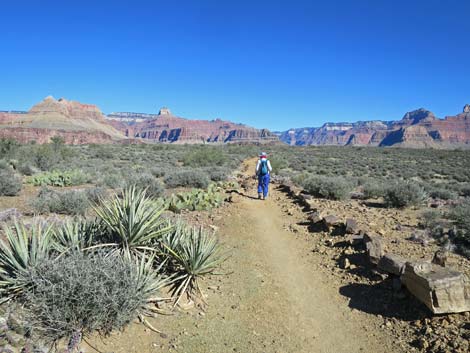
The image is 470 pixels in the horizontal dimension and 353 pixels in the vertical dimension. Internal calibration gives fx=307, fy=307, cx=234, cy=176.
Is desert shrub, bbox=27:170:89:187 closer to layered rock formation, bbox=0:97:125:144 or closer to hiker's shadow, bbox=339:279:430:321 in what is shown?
hiker's shadow, bbox=339:279:430:321

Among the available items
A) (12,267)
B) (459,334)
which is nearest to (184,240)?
(12,267)

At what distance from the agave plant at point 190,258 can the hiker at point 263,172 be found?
5.91 m

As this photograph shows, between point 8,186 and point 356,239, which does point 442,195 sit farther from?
point 8,186

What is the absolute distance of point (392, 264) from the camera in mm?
4441

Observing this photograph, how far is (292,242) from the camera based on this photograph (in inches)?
264

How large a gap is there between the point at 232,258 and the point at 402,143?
190892 millimetres

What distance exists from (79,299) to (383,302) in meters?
3.75

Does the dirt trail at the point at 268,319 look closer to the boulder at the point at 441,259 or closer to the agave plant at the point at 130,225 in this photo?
the agave plant at the point at 130,225

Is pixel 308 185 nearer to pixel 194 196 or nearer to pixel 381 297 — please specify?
pixel 194 196

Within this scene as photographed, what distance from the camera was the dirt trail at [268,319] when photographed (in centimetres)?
337

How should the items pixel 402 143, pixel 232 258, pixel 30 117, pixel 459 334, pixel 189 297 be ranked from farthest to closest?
pixel 402 143 < pixel 30 117 < pixel 232 258 < pixel 189 297 < pixel 459 334

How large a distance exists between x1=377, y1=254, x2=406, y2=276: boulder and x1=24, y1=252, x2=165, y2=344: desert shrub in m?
3.47

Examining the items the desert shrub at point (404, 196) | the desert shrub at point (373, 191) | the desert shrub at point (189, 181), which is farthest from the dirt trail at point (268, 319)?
the desert shrub at point (189, 181)

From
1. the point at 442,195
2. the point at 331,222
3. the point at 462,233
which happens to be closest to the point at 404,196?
the point at 462,233
